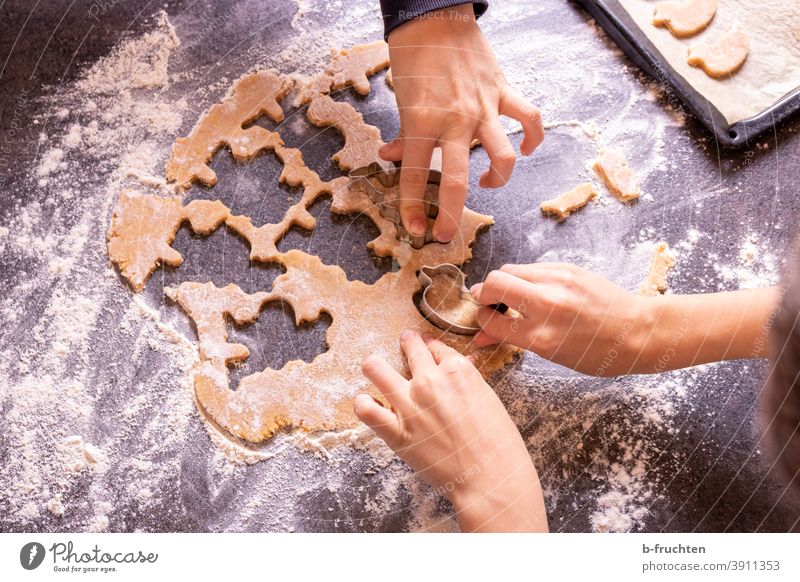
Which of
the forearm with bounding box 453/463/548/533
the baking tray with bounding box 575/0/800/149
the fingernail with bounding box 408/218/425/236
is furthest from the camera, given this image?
the baking tray with bounding box 575/0/800/149

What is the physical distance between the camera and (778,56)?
3.29ft

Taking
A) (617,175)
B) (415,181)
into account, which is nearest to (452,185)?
(415,181)

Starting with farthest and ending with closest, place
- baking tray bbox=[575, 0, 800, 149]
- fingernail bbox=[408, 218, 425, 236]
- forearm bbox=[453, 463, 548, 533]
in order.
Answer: baking tray bbox=[575, 0, 800, 149] < fingernail bbox=[408, 218, 425, 236] < forearm bbox=[453, 463, 548, 533]

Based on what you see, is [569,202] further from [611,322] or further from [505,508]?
[505,508]

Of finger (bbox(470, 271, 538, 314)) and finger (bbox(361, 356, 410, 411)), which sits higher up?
finger (bbox(470, 271, 538, 314))

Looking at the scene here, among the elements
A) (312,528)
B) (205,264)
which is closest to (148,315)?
(205,264)

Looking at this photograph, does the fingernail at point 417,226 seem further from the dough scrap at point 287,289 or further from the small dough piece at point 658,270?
the small dough piece at point 658,270

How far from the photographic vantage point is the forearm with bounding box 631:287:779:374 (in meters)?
0.80

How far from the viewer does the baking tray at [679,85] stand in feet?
3.16

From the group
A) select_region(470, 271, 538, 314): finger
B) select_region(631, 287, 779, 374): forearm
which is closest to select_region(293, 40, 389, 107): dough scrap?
select_region(470, 271, 538, 314): finger

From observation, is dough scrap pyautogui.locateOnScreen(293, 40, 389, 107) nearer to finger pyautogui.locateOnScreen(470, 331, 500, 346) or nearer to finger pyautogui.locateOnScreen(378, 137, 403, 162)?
finger pyautogui.locateOnScreen(378, 137, 403, 162)

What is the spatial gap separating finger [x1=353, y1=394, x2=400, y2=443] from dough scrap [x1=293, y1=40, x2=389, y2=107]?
0.46 metres

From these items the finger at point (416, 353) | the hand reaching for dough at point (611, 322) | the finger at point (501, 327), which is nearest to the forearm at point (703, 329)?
the hand reaching for dough at point (611, 322)

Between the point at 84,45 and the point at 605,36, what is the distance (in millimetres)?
782
